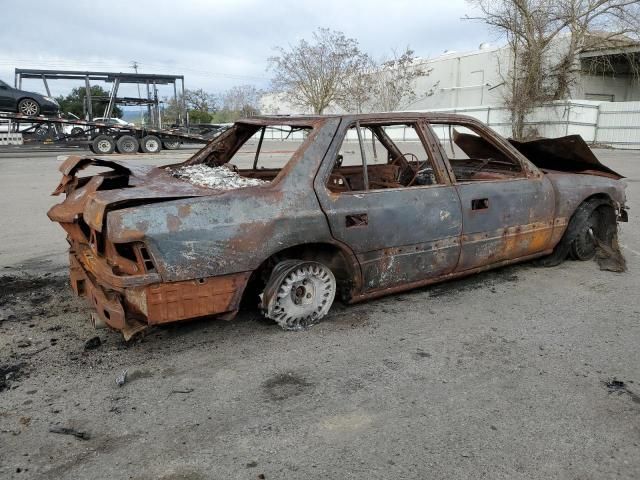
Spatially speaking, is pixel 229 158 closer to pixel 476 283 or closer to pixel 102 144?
pixel 476 283

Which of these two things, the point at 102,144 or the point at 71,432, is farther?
the point at 102,144

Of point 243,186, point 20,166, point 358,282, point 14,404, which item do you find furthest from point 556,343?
point 20,166

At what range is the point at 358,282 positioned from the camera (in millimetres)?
3648

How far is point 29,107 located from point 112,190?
2062cm

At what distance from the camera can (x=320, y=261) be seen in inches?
143

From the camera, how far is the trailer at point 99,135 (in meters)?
19.2

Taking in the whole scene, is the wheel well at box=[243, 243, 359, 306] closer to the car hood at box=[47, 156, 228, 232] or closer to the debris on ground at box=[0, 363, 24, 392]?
the car hood at box=[47, 156, 228, 232]

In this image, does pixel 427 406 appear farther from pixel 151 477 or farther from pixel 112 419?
pixel 112 419

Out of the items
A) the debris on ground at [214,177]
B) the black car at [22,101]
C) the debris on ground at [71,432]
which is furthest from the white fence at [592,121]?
the debris on ground at [71,432]

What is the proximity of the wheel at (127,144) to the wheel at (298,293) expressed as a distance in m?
18.2

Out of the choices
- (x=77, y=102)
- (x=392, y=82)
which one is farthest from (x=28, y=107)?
(x=77, y=102)

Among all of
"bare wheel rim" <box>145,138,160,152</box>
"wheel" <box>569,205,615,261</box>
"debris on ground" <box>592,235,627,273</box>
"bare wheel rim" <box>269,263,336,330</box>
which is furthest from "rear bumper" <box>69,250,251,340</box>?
"bare wheel rim" <box>145,138,160,152</box>

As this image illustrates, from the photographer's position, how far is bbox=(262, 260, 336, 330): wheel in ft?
11.0

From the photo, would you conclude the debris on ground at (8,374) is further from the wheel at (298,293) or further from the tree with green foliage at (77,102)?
the tree with green foliage at (77,102)
